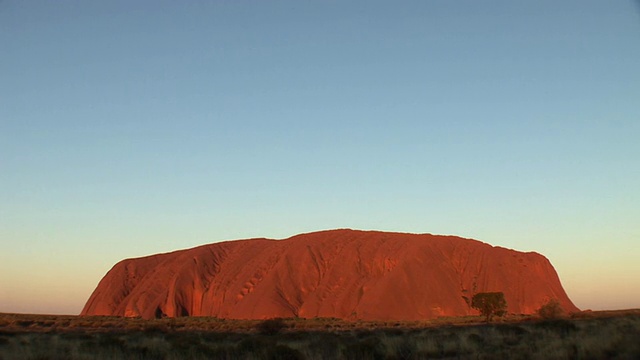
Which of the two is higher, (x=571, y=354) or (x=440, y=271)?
(x=440, y=271)

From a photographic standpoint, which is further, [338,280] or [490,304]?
[338,280]

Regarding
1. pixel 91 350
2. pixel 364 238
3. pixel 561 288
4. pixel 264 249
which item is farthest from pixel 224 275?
pixel 91 350

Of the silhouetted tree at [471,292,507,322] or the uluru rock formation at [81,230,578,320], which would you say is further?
the uluru rock formation at [81,230,578,320]

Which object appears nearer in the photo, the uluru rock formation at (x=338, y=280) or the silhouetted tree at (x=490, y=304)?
the silhouetted tree at (x=490, y=304)

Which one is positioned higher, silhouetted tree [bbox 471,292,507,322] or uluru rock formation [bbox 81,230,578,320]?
uluru rock formation [bbox 81,230,578,320]

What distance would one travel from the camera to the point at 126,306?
103 metres

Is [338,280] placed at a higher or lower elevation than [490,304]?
higher

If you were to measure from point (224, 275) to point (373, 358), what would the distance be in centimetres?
8779

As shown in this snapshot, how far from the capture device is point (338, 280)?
301 ft

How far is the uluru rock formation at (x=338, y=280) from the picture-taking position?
8300cm

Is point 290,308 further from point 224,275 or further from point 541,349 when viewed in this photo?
point 541,349

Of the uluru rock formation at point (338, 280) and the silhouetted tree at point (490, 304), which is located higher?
the uluru rock formation at point (338, 280)

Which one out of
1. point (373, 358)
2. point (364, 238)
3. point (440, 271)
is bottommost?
point (373, 358)

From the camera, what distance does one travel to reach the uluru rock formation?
272ft
